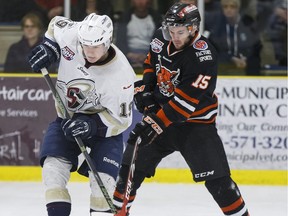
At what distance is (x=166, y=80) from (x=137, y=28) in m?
2.33

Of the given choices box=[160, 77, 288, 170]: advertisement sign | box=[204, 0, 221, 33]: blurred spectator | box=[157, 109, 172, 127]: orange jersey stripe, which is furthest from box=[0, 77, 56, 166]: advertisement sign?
box=[157, 109, 172, 127]: orange jersey stripe

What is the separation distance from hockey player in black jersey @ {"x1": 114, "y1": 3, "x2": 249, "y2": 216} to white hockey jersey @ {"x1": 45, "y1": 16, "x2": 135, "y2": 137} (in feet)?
0.59

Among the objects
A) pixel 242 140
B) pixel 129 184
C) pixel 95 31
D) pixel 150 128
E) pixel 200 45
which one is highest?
pixel 95 31

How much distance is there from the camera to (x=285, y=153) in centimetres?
613

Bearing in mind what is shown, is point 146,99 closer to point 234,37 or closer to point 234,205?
point 234,205

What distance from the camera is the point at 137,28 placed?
650cm

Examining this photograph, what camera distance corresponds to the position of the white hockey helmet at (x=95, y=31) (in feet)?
12.6

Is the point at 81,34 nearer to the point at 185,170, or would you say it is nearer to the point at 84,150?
the point at 84,150

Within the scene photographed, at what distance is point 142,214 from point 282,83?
1579 mm

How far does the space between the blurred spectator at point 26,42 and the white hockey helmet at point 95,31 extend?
8.55ft

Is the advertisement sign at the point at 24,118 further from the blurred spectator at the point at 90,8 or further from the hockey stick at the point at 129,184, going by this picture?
the hockey stick at the point at 129,184

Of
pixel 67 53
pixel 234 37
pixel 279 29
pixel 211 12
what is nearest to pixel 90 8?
pixel 211 12

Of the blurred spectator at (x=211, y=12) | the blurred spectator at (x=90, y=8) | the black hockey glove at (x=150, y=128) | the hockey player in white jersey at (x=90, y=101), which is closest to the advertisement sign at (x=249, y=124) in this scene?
the blurred spectator at (x=211, y=12)

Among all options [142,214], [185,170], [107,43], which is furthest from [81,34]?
[185,170]
